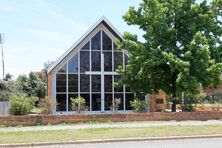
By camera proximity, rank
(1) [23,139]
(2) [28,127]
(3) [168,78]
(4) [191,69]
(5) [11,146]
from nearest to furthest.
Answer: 1. (5) [11,146]
2. (1) [23,139]
3. (2) [28,127]
4. (4) [191,69]
5. (3) [168,78]

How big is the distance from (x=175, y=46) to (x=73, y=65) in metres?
8.96

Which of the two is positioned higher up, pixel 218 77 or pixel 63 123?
pixel 218 77

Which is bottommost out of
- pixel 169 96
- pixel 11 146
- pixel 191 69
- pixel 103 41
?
pixel 11 146

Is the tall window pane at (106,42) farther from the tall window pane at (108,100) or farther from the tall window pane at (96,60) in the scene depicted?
the tall window pane at (108,100)

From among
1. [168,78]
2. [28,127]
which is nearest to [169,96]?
[168,78]

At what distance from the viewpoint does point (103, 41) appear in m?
32.0

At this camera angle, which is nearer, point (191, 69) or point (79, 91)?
point (191, 69)

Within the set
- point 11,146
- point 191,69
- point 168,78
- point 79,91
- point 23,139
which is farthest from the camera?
point 79,91

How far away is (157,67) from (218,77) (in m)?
3.98

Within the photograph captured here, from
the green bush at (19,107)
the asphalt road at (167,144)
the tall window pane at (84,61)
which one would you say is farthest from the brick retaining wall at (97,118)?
the tall window pane at (84,61)

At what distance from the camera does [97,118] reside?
2067cm

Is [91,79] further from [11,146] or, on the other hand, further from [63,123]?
[11,146]

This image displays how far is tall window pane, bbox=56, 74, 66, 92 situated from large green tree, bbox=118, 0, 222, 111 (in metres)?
5.56

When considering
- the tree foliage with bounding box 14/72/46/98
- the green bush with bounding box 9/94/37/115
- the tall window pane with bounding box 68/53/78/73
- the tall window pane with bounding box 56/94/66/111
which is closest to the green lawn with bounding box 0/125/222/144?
the green bush with bounding box 9/94/37/115
